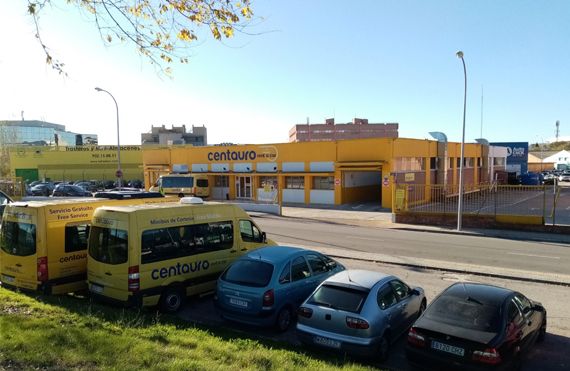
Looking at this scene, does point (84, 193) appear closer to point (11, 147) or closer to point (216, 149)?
point (216, 149)

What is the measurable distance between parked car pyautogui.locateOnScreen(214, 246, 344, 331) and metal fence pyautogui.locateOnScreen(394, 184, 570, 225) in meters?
16.4

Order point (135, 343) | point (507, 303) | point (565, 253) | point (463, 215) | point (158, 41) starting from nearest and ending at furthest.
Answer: point (135, 343), point (507, 303), point (158, 41), point (565, 253), point (463, 215)

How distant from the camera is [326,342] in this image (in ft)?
23.0

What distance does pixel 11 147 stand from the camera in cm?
7150

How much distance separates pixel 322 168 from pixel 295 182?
2.99m

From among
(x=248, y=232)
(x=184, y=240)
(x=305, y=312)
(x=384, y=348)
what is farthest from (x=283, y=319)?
(x=248, y=232)

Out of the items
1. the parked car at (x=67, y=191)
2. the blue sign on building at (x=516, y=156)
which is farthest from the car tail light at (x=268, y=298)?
the blue sign on building at (x=516, y=156)

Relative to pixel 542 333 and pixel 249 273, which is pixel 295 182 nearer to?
pixel 249 273

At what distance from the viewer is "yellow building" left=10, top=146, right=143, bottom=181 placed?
69562 mm

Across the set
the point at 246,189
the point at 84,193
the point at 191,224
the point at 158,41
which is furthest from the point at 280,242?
the point at 84,193

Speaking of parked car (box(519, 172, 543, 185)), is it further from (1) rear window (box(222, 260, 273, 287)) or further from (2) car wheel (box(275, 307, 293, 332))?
(1) rear window (box(222, 260, 273, 287))

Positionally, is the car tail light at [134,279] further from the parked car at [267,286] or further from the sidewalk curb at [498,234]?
the sidewalk curb at [498,234]

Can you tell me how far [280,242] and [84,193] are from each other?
105 ft

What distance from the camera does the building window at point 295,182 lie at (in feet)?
122
